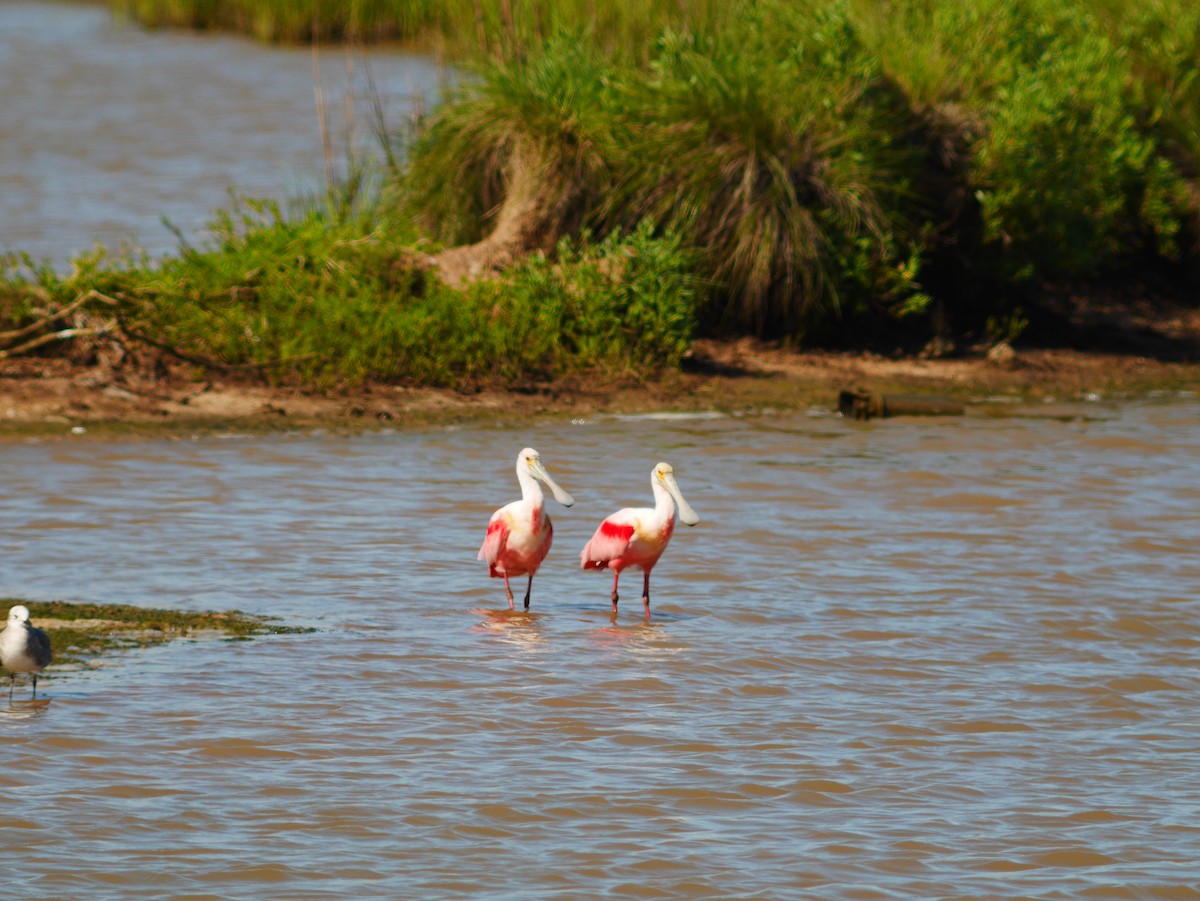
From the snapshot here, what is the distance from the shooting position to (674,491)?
8.88 meters

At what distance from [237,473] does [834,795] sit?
6.18 m

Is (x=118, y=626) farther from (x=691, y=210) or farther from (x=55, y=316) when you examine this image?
(x=691, y=210)

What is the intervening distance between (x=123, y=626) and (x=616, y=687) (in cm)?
215

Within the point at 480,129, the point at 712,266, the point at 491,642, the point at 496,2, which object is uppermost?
the point at 496,2

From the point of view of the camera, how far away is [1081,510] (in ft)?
36.0

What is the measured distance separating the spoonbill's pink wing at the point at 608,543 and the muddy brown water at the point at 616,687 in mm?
276

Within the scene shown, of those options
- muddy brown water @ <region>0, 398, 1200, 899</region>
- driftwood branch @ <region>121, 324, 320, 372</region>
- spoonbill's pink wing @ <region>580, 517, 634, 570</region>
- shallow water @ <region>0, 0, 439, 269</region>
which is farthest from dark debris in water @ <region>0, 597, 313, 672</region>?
shallow water @ <region>0, 0, 439, 269</region>

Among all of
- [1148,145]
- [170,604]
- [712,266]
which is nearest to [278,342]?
[712,266]

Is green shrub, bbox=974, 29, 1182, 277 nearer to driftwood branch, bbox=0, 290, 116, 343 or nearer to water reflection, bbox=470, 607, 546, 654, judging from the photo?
driftwood branch, bbox=0, 290, 116, 343

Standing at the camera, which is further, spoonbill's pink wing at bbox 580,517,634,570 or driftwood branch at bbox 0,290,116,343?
driftwood branch at bbox 0,290,116,343

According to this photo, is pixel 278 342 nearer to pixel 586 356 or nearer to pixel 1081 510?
pixel 586 356

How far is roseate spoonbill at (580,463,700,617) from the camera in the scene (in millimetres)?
8570

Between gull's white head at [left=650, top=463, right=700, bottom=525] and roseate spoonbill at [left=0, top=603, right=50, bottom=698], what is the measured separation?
3.09 m

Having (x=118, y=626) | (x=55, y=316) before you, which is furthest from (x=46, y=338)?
(x=118, y=626)
